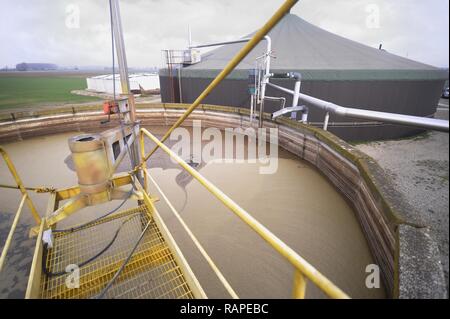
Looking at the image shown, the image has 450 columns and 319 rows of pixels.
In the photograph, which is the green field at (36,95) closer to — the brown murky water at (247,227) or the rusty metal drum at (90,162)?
the brown murky water at (247,227)

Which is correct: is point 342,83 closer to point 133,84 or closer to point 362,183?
point 362,183

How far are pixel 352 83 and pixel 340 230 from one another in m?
6.71

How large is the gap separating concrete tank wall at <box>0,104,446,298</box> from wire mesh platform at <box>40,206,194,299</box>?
6.81 ft

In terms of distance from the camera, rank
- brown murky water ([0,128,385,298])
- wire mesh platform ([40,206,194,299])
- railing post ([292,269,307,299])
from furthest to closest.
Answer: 1. brown murky water ([0,128,385,298])
2. wire mesh platform ([40,206,194,299])
3. railing post ([292,269,307,299])

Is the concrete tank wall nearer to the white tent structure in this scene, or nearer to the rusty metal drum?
the rusty metal drum

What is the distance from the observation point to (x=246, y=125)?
333 inches

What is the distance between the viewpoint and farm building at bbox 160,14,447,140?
8.34 meters

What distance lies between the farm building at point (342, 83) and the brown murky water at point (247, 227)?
152 inches

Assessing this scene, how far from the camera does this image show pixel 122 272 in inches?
102

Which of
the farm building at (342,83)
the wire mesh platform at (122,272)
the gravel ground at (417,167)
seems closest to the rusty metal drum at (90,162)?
the wire mesh platform at (122,272)

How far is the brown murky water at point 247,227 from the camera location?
2.88 m

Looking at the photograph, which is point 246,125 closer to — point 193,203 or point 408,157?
point 193,203
